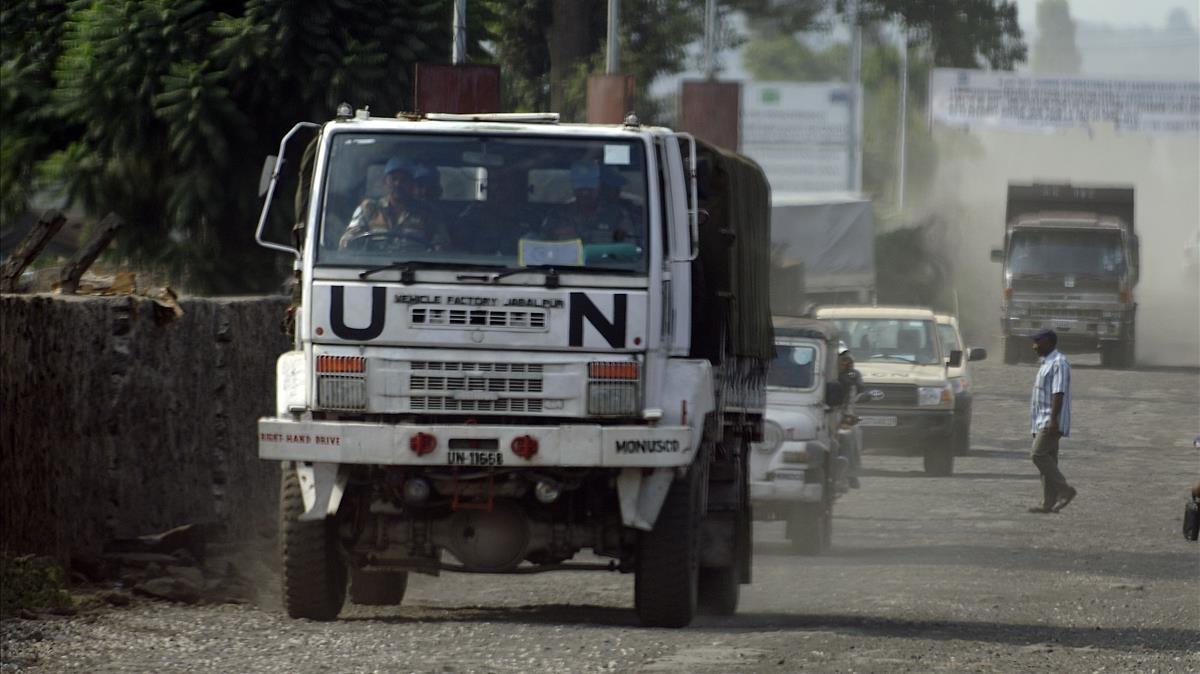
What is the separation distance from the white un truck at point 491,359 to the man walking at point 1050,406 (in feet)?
28.2

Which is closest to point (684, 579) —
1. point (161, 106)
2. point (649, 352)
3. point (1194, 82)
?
point (649, 352)

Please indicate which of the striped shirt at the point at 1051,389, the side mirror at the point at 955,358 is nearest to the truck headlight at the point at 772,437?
the striped shirt at the point at 1051,389

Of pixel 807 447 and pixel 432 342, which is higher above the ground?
pixel 432 342

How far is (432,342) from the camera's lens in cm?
1031

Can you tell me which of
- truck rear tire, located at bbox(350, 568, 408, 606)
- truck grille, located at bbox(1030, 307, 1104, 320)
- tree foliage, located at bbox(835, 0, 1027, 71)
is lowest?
truck rear tire, located at bbox(350, 568, 408, 606)

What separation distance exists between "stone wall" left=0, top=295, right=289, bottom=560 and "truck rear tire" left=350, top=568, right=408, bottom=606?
1502 millimetres

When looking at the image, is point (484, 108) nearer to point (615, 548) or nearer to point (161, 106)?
point (161, 106)

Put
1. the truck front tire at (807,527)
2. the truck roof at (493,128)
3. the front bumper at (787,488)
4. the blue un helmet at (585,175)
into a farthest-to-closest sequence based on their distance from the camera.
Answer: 1. the truck front tire at (807,527)
2. the front bumper at (787,488)
3. the truck roof at (493,128)
4. the blue un helmet at (585,175)

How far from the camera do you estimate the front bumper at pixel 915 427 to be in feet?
78.5

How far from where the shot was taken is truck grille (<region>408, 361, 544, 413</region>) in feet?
33.9

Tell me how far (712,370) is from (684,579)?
1.25 meters

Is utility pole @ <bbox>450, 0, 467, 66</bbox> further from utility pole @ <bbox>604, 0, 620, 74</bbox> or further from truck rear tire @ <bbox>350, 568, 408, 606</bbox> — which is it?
utility pole @ <bbox>604, 0, 620, 74</bbox>

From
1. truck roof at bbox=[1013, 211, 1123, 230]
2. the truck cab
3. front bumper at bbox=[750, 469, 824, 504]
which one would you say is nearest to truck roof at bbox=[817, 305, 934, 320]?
the truck cab

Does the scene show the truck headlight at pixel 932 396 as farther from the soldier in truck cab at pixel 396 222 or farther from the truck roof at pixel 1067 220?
the soldier in truck cab at pixel 396 222
